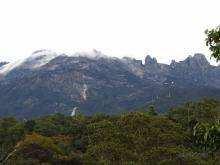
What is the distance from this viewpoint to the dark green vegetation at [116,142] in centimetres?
6844

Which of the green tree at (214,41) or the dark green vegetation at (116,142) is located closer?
the green tree at (214,41)

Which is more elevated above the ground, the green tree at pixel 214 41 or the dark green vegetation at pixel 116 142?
the green tree at pixel 214 41

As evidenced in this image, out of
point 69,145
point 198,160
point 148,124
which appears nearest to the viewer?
point 198,160

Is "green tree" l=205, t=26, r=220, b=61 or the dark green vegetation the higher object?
"green tree" l=205, t=26, r=220, b=61

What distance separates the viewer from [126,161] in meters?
68.1

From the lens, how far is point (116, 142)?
74.4 metres

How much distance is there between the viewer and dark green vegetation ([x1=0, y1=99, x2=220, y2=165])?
68438mm

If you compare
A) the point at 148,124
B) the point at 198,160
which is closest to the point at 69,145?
the point at 148,124

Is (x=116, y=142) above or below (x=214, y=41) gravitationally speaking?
below

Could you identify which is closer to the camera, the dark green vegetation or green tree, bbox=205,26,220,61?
green tree, bbox=205,26,220,61

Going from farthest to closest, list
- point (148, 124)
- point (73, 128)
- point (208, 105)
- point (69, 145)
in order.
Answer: point (208, 105)
point (73, 128)
point (69, 145)
point (148, 124)

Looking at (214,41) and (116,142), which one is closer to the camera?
(214,41)

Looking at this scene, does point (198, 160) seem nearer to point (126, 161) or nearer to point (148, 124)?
point (126, 161)

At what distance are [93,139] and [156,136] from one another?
428 inches
